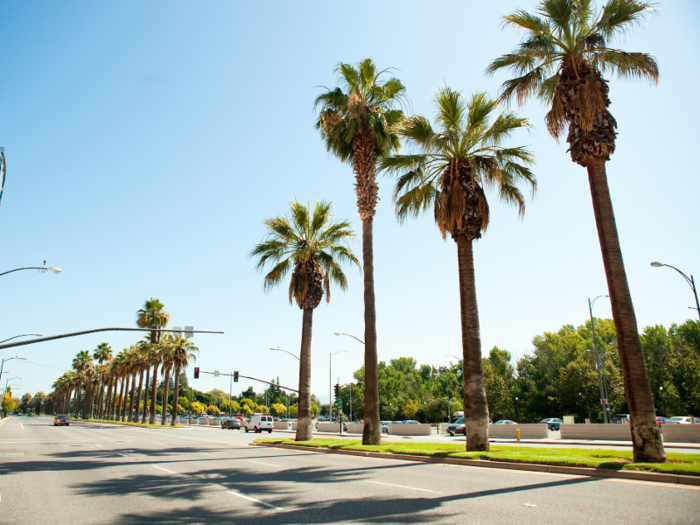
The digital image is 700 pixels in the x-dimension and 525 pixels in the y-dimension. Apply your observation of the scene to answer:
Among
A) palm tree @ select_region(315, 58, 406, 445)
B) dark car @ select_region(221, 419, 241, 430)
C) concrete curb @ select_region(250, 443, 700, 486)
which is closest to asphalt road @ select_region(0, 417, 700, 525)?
concrete curb @ select_region(250, 443, 700, 486)

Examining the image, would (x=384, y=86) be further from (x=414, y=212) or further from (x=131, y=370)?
(x=131, y=370)

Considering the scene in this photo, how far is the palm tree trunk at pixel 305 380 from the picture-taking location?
1031 inches

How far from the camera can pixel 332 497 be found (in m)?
9.05

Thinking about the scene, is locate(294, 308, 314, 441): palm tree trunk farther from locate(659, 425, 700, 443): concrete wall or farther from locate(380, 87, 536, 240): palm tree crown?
locate(659, 425, 700, 443): concrete wall

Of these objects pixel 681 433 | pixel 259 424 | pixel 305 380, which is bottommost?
pixel 259 424

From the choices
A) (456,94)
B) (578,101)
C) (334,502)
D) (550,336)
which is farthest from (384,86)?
(550,336)

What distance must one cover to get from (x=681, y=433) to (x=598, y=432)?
16.6 ft

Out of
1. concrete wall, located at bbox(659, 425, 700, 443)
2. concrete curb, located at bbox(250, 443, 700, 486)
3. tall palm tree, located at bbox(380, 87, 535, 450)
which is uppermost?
tall palm tree, located at bbox(380, 87, 535, 450)

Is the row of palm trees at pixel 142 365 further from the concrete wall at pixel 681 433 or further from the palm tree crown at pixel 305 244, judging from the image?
the concrete wall at pixel 681 433

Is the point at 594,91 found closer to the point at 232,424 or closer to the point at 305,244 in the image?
the point at 305,244

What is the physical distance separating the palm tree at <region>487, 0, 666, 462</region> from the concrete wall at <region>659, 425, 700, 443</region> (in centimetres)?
1783

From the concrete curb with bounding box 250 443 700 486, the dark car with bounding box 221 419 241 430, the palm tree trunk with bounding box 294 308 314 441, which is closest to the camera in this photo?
the concrete curb with bounding box 250 443 700 486

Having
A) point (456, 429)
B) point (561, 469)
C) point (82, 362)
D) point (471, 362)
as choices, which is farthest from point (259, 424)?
point (82, 362)

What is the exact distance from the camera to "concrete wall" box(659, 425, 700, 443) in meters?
25.8
